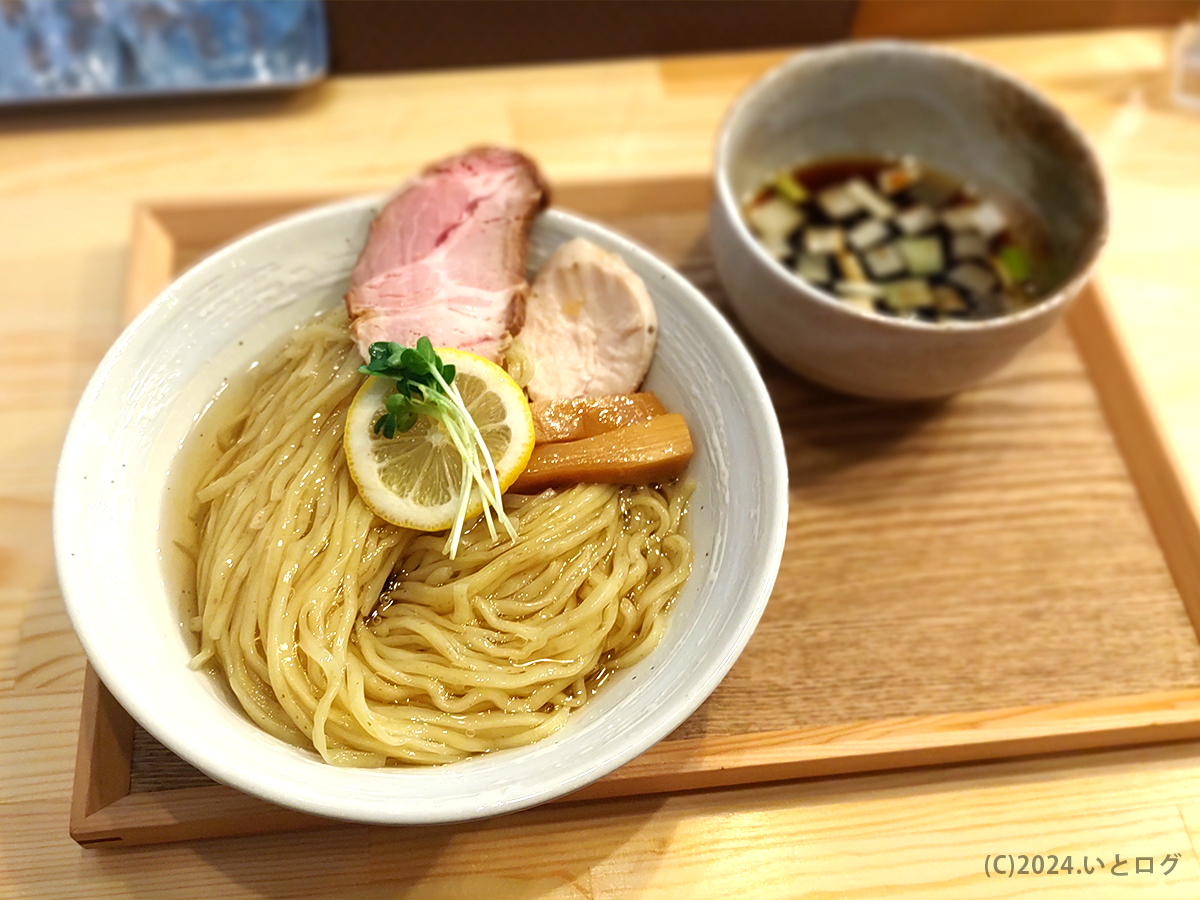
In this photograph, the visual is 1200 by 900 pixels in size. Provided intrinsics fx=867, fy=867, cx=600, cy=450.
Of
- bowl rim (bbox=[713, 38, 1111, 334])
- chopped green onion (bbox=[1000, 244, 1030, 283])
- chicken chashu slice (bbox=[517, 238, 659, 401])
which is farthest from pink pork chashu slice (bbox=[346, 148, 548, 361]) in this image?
chopped green onion (bbox=[1000, 244, 1030, 283])

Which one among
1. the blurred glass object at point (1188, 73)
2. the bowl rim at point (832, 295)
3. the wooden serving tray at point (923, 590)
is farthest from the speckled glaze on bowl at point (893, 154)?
the blurred glass object at point (1188, 73)

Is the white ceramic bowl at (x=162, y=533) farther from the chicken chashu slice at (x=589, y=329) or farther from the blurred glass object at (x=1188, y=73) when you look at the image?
the blurred glass object at (x=1188, y=73)

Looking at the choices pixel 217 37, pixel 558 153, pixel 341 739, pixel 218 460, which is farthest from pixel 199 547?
pixel 217 37

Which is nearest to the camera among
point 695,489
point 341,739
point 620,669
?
point 341,739

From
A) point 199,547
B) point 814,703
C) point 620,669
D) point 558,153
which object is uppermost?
point 558,153

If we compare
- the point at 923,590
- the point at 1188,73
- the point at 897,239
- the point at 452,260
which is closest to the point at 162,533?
the point at 452,260

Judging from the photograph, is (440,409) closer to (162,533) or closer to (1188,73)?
(162,533)

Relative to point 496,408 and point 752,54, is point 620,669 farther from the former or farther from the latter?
point 752,54
